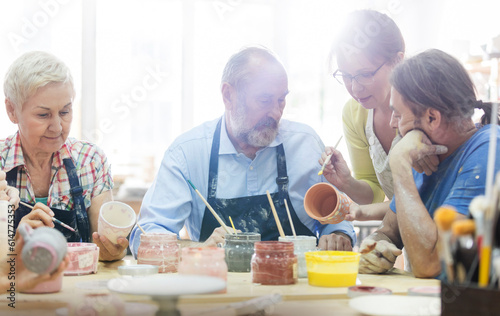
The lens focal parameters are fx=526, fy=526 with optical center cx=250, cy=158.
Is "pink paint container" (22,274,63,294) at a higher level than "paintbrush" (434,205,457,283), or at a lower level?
lower

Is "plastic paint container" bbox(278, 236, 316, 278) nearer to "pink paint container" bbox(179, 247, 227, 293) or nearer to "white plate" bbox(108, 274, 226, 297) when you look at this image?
"pink paint container" bbox(179, 247, 227, 293)

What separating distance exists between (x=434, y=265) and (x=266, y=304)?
692mm

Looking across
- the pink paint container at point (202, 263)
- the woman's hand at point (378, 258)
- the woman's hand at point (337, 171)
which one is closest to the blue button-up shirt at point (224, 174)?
the woman's hand at point (337, 171)

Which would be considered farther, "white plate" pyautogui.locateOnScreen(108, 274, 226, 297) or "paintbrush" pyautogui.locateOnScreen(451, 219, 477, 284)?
"white plate" pyautogui.locateOnScreen(108, 274, 226, 297)

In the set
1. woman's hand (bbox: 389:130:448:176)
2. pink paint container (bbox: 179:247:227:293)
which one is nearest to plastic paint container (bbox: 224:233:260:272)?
pink paint container (bbox: 179:247:227:293)

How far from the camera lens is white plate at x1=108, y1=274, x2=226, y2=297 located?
99cm

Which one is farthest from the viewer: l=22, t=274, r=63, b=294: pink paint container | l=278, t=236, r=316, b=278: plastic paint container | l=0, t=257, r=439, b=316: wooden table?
l=278, t=236, r=316, b=278: plastic paint container

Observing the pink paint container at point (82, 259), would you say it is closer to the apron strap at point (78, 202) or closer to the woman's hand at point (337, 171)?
the apron strap at point (78, 202)

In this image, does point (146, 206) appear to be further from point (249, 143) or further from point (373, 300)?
point (373, 300)

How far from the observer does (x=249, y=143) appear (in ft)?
7.61

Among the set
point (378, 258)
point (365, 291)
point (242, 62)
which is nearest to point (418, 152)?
point (378, 258)

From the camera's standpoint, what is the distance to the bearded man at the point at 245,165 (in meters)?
2.24

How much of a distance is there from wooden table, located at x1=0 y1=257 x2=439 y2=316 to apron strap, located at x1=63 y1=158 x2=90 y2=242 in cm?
69

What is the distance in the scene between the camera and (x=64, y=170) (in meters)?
2.25
